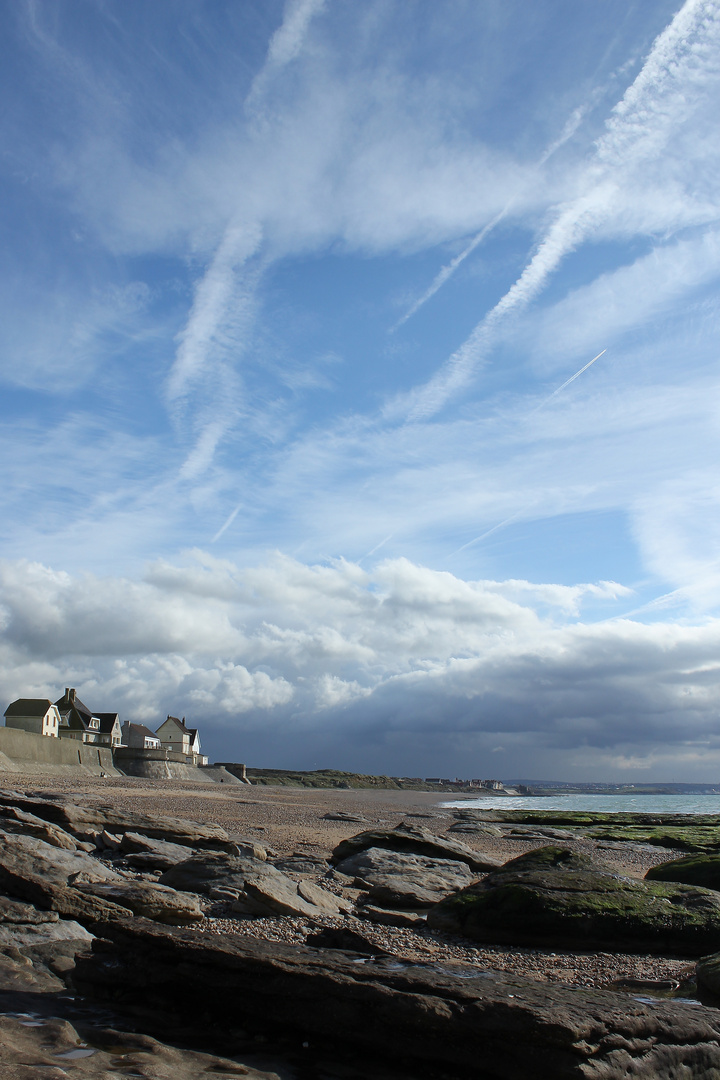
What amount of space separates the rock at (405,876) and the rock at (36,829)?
5152 millimetres

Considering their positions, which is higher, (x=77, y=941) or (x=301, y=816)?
(x=77, y=941)

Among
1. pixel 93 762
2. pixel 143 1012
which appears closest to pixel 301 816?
pixel 143 1012

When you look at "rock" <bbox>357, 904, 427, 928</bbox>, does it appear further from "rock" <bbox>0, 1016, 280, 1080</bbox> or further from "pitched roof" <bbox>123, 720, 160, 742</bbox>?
"pitched roof" <bbox>123, 720, 160, 742</bbox>

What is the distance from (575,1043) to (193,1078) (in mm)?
2713

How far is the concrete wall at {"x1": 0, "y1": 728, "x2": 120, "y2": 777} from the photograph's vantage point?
138 ft

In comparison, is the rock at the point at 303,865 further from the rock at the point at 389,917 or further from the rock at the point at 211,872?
the rock at the point at 389,917

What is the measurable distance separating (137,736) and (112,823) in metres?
90.4

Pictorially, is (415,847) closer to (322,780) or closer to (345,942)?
(345,942)

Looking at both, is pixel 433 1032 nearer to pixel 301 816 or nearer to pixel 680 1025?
pixel 680 1025

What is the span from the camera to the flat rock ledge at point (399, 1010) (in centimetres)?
508

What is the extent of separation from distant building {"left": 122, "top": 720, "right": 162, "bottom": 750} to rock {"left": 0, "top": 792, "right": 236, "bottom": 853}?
285 ft

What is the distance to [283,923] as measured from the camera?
372 inches

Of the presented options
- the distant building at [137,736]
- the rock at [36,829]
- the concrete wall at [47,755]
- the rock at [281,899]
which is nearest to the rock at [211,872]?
the rock at [281,899]

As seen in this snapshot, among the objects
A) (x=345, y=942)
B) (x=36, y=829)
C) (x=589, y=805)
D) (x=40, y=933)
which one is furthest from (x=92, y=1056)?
Result: (x=589, y=805)
